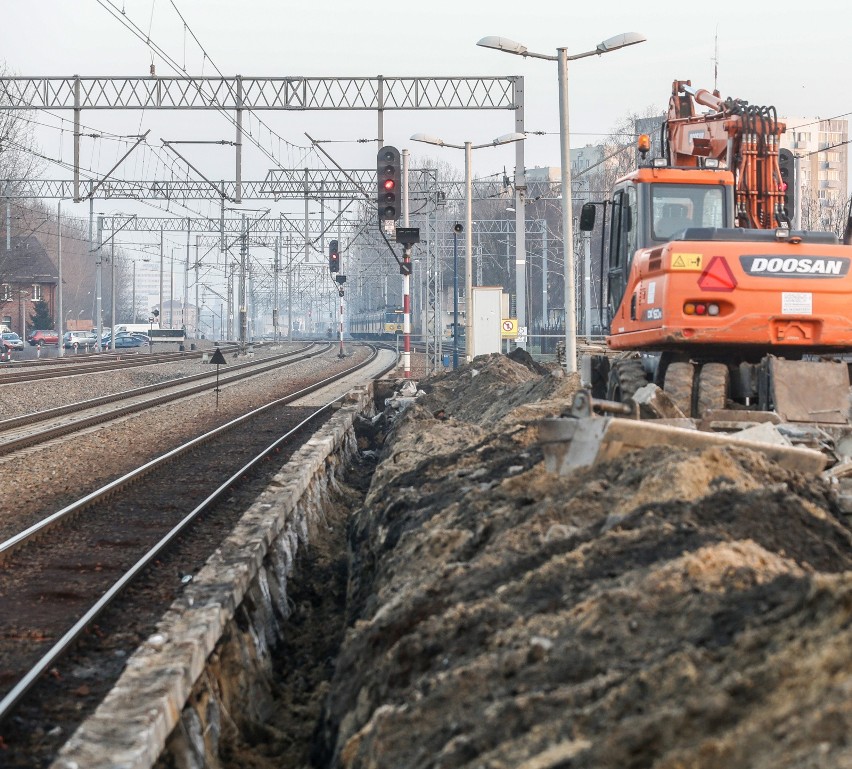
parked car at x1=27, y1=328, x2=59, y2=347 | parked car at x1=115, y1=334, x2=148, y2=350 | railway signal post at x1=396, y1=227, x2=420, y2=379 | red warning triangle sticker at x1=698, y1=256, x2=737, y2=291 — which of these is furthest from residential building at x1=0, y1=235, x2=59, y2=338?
red warning triangle sticker at x1=698, y1=256, x2=737, y2=291

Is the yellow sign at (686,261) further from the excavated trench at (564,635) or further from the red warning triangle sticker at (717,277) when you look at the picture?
the excavated trench at (564,635)

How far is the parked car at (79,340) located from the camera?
75306 millimetres

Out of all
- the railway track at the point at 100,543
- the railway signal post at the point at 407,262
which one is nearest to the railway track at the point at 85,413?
the railway track at the point at 100,543

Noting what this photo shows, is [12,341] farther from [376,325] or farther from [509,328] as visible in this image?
[376,325]

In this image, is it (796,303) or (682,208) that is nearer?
(796,303)

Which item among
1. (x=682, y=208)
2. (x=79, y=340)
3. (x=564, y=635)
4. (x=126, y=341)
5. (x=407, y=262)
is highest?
(x=407, y=262)

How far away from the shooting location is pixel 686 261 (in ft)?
35.1

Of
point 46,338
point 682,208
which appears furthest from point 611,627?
point 46,338

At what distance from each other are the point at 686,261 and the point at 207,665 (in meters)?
5.91

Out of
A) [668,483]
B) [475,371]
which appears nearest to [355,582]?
[668,483]

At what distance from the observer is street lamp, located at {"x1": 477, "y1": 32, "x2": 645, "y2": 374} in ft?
67.9

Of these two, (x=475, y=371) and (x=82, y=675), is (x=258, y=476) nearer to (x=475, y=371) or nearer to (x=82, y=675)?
(x=82, y=675)

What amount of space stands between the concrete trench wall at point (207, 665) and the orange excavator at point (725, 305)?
3.74 metres

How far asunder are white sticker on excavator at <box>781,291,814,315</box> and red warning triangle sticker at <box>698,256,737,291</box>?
448mm
